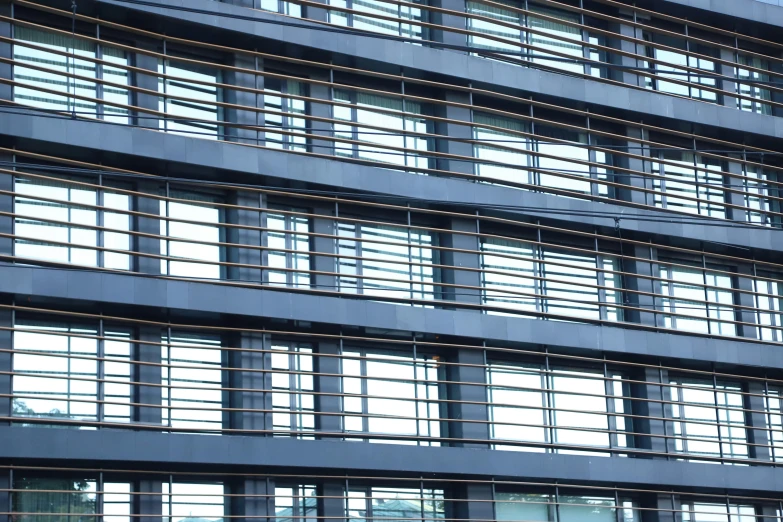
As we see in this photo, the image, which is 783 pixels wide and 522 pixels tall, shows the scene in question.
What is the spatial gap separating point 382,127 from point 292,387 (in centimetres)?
640

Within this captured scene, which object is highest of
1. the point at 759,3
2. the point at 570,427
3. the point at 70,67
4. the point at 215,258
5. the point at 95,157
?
the point at 759,3

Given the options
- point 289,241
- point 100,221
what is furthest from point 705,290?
point 100,221

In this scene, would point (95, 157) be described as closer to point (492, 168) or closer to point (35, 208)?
point (35, 208)

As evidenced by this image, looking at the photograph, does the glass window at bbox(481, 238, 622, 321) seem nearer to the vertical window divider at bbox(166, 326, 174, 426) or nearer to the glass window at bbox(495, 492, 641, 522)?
the glass window at bbox(495, 492, 641, 522)

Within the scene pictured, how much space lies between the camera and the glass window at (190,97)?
26281 millimetres

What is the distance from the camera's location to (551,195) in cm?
2914

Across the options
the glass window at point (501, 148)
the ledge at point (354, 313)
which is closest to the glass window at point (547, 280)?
the ledge at point (354, 313)

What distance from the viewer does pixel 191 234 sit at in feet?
86.1

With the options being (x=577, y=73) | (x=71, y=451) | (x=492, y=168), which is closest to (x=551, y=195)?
(x=492, y=168)

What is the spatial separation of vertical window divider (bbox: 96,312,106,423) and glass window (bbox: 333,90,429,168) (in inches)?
265

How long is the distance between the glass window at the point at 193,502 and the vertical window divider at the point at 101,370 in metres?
1.89

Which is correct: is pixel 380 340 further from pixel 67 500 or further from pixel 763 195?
pixel 763 195

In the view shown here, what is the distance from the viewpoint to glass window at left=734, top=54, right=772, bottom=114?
3388 centimetres

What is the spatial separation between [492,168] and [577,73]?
3.44 m
